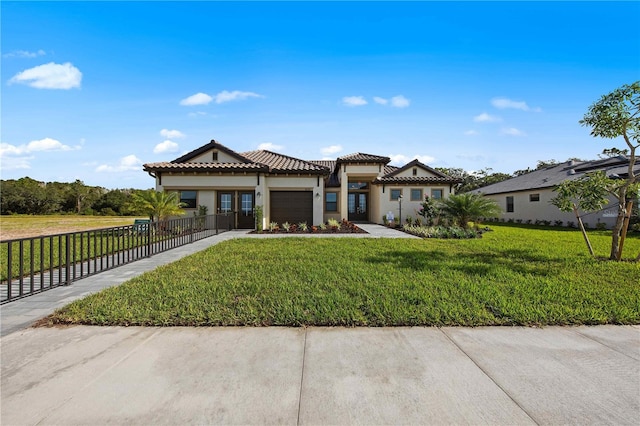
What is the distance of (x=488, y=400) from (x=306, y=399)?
4.79 ft

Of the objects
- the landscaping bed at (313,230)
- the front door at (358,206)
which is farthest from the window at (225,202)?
the front door at (358,206)

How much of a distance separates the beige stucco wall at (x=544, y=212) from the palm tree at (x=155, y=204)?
60.7 feet

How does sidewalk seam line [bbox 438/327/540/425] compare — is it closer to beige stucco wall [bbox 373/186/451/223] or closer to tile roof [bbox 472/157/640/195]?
beige stucco wall [bbox 373/186/451/223]

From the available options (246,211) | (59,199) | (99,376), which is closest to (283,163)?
(246,211)

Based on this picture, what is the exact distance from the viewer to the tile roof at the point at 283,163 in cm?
1488

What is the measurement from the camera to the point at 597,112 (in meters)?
6.95

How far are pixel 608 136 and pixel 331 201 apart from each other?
15.0 meters

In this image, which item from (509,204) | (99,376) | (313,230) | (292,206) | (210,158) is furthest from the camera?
(509,204)

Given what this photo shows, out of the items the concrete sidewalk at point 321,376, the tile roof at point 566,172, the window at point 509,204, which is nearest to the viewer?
the concrete sidewalk at point 321,376

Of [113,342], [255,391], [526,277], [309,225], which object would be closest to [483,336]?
[255,391]

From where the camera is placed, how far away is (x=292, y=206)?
51.2 ft

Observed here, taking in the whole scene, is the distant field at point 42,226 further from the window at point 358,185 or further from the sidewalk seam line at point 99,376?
the window at point 358,185

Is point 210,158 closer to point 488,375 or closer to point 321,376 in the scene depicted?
point 321,376

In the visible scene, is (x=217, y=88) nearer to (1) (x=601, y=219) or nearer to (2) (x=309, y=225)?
(2) (x=309, y=225)
